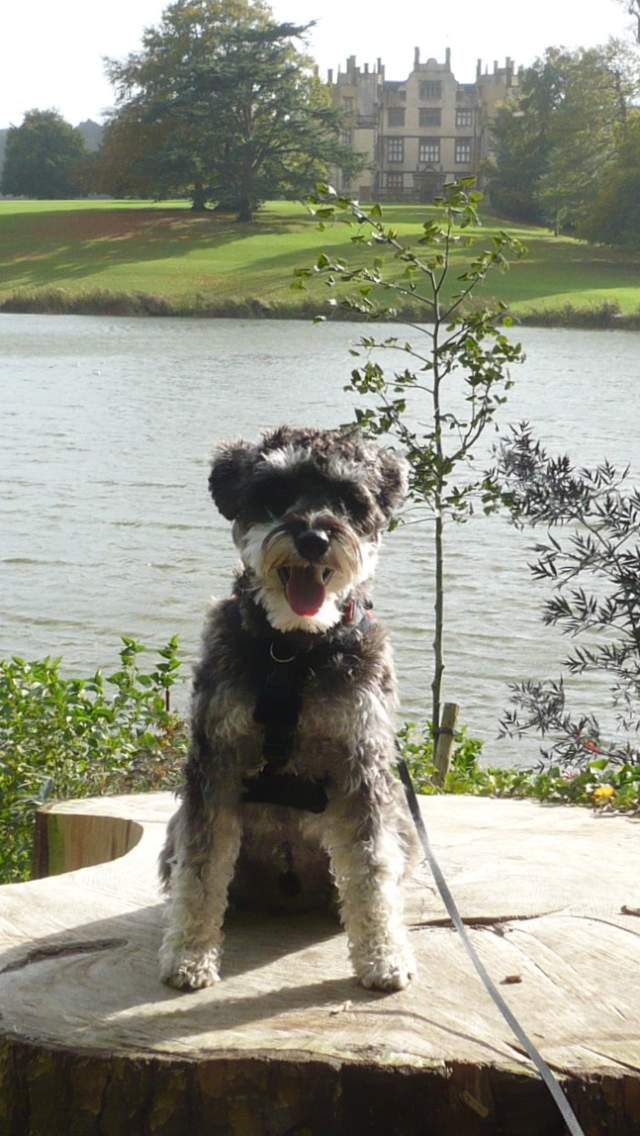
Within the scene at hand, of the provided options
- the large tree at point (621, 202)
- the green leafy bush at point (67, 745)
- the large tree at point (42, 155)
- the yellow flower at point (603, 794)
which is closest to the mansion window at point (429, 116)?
the large tree at point (42, 155)

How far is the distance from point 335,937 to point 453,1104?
91 centimetres

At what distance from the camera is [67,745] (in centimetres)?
729

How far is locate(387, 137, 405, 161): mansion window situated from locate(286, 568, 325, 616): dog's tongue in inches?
5648

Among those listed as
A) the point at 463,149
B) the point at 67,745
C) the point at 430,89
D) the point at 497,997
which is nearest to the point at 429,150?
the point at 463,149

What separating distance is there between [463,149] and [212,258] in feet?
260

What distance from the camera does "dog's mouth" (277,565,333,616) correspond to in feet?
12.2

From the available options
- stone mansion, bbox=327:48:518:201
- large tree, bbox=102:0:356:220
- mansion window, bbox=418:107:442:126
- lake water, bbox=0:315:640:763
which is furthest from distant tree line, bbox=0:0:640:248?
mansion window, bbox=418:107:442:126

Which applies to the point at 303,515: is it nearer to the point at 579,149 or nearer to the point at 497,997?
the point at 497,997

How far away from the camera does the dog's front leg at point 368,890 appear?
3.82m

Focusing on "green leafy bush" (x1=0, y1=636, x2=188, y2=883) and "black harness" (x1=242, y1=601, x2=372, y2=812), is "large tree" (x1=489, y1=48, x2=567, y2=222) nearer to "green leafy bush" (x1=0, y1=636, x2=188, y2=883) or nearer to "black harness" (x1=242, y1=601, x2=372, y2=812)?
"green leafy bush" (x1=0, y1=636, x2=188, y2=883)

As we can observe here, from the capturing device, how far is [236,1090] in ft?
10.9

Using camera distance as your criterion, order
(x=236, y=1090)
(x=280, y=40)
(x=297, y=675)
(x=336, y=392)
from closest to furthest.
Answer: (x=236, y=1090)
(x=297, y=675)
(x=336, y=392)
(x=280, y=40)

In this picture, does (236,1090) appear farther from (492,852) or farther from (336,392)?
(336,392)

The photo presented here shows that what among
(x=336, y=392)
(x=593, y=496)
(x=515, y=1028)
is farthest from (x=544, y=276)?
(x=515, y=1028)
